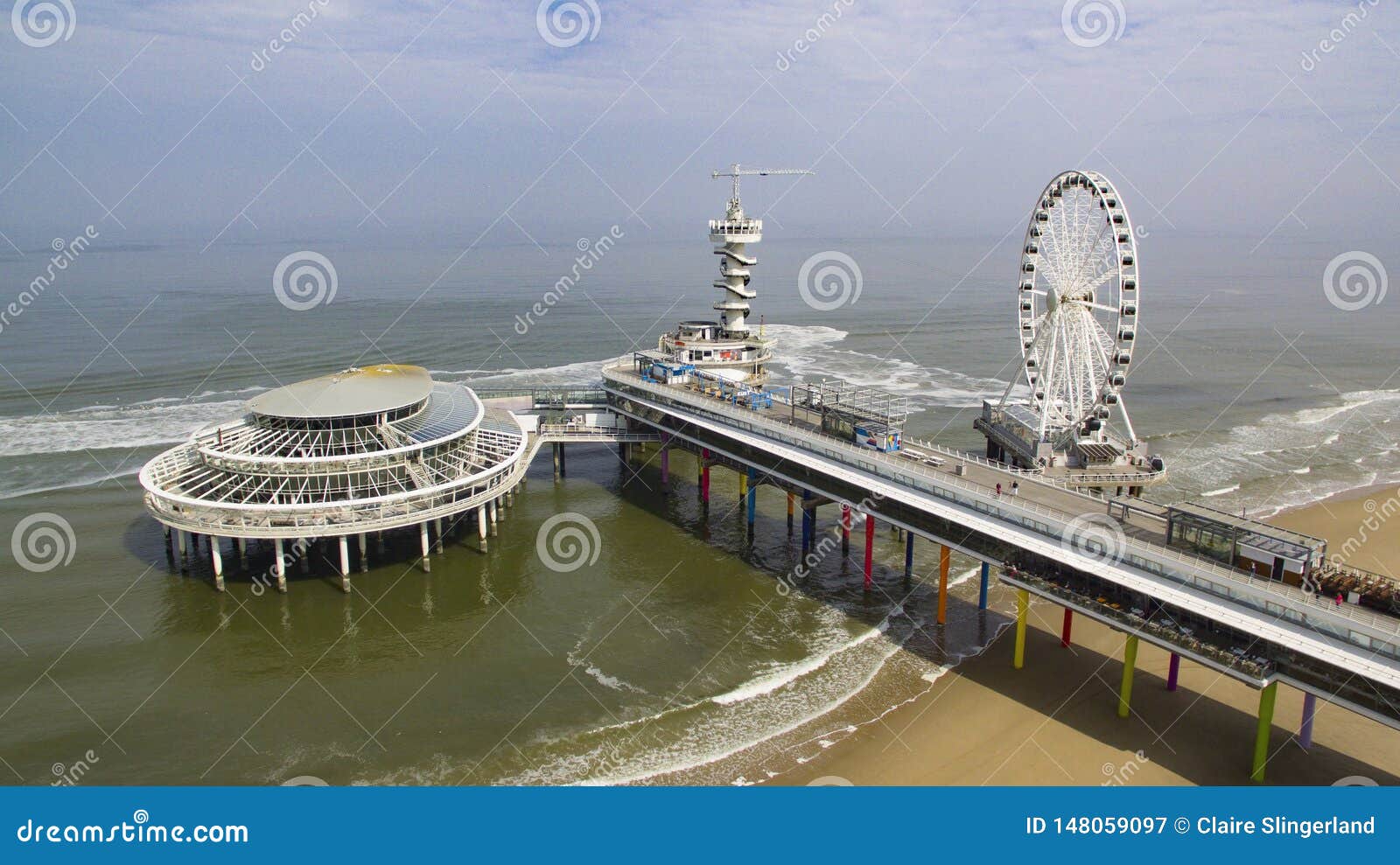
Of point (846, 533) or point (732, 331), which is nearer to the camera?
point (846, 533)

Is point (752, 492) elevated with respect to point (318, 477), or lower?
lower

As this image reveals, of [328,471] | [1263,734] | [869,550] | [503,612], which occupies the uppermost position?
[328,471]

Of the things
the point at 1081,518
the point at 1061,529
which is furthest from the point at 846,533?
A: the point at 1061,529

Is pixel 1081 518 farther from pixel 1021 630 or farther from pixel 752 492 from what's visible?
pixel 752 492

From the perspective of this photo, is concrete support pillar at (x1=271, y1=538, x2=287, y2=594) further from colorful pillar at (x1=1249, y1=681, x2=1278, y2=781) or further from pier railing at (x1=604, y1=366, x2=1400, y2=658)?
colorful pillar at (x1=1249, y1=681, x2=1278, y2=781)

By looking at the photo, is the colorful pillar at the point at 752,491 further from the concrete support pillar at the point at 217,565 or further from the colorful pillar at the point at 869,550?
the concrete support pillar at the point at 217,565

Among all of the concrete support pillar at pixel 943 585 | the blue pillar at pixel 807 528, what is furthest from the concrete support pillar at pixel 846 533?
the concrete support pillar at pixel 943 585

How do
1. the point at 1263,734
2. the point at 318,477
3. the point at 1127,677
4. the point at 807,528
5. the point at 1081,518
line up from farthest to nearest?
the point at 807,528 → the point at 318,477 → the point at 1081,518 → the point at 1127,677 → the point at 1263,734
